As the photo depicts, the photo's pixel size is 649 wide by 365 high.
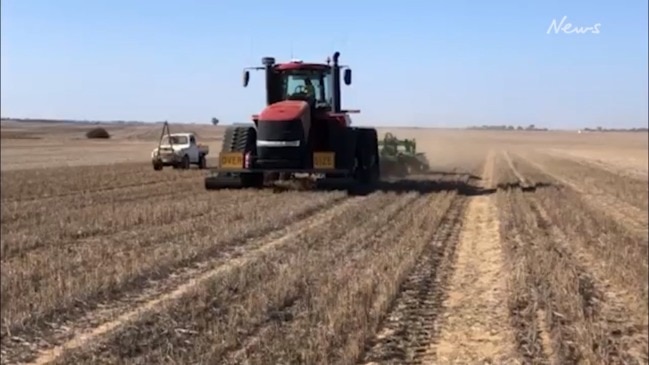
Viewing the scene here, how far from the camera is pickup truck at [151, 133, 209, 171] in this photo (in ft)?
108

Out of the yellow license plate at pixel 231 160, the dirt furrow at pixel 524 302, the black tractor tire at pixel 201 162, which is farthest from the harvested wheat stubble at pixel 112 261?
the black tractor tire at pixel 201 162

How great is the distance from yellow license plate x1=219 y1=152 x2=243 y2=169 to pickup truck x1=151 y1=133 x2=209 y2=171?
12929 millimetres

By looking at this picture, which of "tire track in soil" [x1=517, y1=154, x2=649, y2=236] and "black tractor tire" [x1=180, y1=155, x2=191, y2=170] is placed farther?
"black tractor tire" [x1=180, y1=155, x2=191, y2=170]

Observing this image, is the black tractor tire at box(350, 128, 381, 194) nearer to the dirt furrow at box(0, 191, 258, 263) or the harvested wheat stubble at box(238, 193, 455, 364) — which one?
the dirt furrow at box(0, 191, 258, 263)

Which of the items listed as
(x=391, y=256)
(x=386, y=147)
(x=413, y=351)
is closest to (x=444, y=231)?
(x=391, y=256)

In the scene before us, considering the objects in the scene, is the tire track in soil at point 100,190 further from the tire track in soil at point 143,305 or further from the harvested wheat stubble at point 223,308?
the harvested wheat stubble at point 223,308

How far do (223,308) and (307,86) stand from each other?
1280 cm

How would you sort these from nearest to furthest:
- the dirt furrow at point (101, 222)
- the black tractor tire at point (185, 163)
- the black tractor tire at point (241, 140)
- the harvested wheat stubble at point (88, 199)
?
the dirt furrow at point (101, 222) < the harvested wheat stubble at point (88, 199) < the black tractor tire at point (241, 140) < the black tractor tire at point (185, 163)

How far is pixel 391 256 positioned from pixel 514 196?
9.26 metres

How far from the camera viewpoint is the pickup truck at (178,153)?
32844 millimetres

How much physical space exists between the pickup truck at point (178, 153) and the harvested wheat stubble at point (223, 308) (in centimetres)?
2236

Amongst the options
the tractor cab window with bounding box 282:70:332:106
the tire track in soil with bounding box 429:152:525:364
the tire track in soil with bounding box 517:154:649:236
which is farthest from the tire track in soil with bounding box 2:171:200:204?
the tire track in soil with bounding box 517:154:649:236

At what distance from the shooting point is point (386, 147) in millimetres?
29031

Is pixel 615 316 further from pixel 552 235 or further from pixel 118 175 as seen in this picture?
pixel 118 175
